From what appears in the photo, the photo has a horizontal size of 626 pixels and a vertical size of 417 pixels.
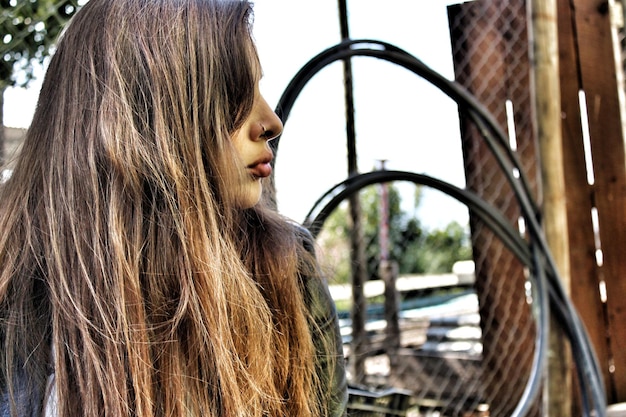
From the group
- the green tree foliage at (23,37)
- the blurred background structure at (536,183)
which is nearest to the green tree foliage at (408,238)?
the blurred background structure at (536,183)

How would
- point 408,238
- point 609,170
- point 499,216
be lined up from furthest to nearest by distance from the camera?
point 408,238 < point 609,170 < point 499,216

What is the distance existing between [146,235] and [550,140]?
133 centimetres

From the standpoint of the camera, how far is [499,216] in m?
1.54

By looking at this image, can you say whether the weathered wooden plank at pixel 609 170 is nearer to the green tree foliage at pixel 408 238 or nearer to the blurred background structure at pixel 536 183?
the blurred background structure at pixel 536 183

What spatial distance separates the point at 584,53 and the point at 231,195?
5.00 ft

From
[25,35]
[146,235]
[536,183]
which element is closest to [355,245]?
[536,183]

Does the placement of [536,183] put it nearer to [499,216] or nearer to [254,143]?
[499,216]

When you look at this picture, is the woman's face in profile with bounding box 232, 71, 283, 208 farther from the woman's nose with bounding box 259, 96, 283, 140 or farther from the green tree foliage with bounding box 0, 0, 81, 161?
the green tree foliage with bounding box 0, 0, 81, 161

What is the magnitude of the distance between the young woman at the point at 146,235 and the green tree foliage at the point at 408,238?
18.8 feet

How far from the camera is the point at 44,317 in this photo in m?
0.62

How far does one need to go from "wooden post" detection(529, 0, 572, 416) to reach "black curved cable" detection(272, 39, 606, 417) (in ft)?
0.18

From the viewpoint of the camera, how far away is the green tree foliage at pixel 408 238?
22.3ft

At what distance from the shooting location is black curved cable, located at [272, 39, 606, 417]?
4.15ft

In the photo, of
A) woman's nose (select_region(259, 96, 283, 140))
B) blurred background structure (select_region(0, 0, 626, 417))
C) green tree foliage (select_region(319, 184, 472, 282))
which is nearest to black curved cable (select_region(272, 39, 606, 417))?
blurred background structure (select_region(0, 0, 626, 417))
